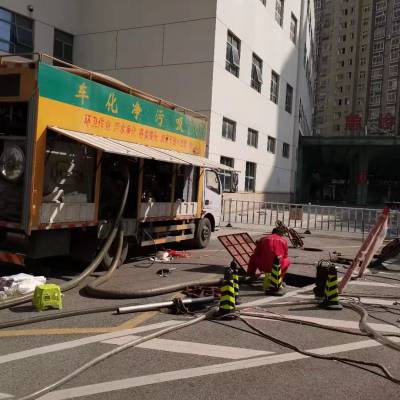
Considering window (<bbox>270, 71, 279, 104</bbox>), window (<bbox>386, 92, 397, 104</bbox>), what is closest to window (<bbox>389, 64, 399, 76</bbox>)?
window (<bbox>386, 92, 397, 104</bbox>)

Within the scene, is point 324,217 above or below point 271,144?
below

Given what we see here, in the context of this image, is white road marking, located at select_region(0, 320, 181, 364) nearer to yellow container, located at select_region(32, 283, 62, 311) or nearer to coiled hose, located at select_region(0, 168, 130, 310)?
yellow container, located at select_region(32, 283, 62, 311)

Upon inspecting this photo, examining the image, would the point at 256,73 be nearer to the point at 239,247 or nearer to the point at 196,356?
the point at 239,247

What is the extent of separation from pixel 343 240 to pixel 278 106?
57.4ft

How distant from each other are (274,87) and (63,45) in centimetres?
1426

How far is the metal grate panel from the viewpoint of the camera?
30.8 ft

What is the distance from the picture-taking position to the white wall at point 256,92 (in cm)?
2333

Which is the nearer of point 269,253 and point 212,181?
point 269,253

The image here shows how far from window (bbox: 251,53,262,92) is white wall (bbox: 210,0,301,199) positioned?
0.39 metres

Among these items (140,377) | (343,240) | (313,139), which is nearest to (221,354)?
(140,377)

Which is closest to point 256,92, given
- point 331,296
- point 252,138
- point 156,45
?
point 252,138

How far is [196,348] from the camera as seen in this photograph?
5156 millimetres

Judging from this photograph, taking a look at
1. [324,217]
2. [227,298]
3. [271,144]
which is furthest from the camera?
[271,144]

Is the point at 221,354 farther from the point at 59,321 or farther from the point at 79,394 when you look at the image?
the point at 59,321
